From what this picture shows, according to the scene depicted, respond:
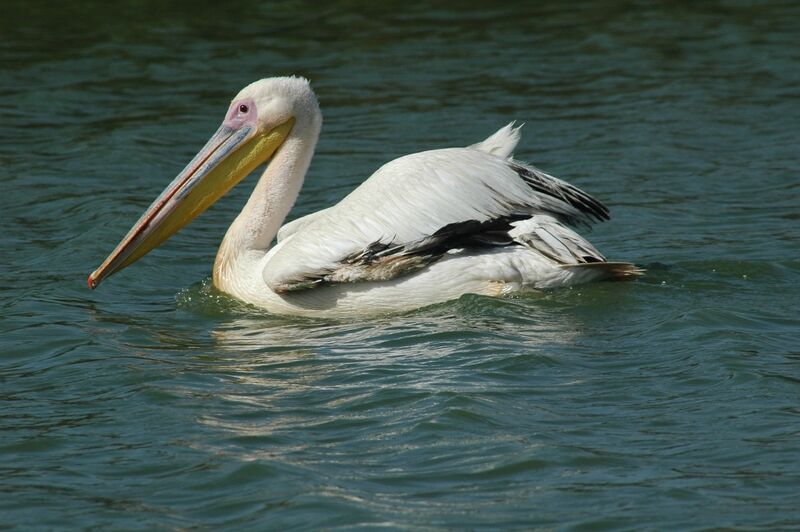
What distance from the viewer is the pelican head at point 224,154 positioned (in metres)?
6.59

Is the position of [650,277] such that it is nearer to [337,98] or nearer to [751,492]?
[751,492]

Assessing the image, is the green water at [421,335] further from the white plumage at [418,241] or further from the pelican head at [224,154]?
the pelican head at [224,154]

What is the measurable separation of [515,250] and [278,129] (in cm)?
143

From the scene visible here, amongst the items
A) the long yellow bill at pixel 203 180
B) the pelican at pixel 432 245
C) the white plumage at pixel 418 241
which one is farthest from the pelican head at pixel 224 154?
the white plumage at pixel 418 241

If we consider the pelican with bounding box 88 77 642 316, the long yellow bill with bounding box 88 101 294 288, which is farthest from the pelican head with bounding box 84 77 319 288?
the pelican with bounding box 88 77 642 316

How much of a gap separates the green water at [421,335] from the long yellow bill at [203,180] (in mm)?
315

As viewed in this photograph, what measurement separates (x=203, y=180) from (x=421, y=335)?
1584 mm

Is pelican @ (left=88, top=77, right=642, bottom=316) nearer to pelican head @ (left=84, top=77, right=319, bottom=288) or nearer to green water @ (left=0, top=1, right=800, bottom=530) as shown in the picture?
green water @ (left=0, top=1, right=800, bottom=530)

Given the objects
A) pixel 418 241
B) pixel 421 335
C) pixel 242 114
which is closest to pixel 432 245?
pixel 418 241

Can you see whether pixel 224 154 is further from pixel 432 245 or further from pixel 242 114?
pixel 432 245

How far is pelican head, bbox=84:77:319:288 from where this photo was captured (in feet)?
21.6

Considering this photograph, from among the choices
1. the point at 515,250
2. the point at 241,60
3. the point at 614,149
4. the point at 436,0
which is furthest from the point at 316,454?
the point at 436,0

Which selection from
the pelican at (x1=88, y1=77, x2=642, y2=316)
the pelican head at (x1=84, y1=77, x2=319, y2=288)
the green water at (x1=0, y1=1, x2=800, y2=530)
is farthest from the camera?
the pelican head at (x1=84, y1=77, x2=319, y2=288)

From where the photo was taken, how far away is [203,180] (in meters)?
6.65
